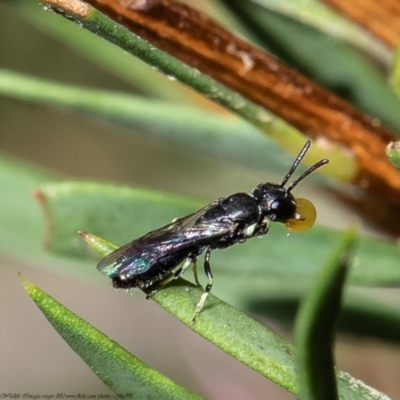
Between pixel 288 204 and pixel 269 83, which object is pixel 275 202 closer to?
pixel 288 204

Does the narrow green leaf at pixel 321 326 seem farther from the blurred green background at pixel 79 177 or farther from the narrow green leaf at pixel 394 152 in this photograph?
the blurred green background at pixel 79 177

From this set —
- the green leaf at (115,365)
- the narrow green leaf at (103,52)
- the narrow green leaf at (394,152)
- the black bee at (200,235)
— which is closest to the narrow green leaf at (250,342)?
the green leaf at (115,365)

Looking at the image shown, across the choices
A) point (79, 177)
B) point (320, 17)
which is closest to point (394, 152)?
point (320, 17)

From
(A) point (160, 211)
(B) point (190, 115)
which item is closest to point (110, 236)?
(A) point (160, 211)

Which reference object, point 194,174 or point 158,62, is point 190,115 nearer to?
point 158,62

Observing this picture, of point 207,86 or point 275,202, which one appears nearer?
point 207,86
